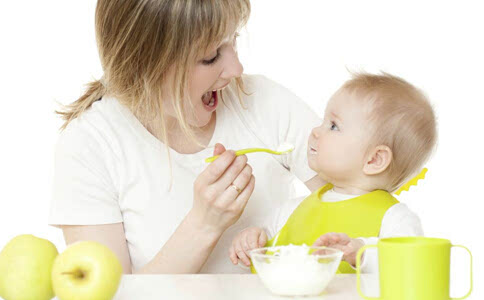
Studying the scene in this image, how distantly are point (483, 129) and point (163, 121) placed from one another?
1893mm

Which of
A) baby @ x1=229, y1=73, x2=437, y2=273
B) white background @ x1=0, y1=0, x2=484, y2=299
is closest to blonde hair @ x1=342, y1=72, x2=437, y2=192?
baby @ x1=229, y1=73, x2=437, y2=273

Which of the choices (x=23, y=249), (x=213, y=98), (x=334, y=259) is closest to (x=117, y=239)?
(x=213, y=98)

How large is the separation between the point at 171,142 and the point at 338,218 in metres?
0.58

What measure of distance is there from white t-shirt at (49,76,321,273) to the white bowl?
679 mm

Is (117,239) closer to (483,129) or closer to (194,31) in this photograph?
(194,31)

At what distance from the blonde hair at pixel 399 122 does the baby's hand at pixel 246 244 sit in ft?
1.16

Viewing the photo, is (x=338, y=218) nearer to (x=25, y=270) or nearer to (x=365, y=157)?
(x=365, y=157)

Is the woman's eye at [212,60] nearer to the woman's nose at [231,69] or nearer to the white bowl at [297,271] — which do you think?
the woman's nose at [231,69]

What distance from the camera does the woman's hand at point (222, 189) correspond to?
1.84 metres

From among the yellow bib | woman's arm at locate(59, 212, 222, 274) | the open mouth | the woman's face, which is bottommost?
woman's arm at locate(59, 212, 222, 274)

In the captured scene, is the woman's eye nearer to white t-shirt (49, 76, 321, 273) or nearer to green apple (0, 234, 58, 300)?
white t-shirt (49, 76, 321, 273)

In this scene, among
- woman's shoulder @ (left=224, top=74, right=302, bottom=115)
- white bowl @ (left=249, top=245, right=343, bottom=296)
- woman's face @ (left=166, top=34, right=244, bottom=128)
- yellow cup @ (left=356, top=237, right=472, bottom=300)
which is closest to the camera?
yellow cup @ (left=356, top=237, right=472, bottom=300)

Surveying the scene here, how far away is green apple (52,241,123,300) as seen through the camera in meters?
1.29

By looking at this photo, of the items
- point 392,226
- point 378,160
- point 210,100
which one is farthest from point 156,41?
point 392,226
